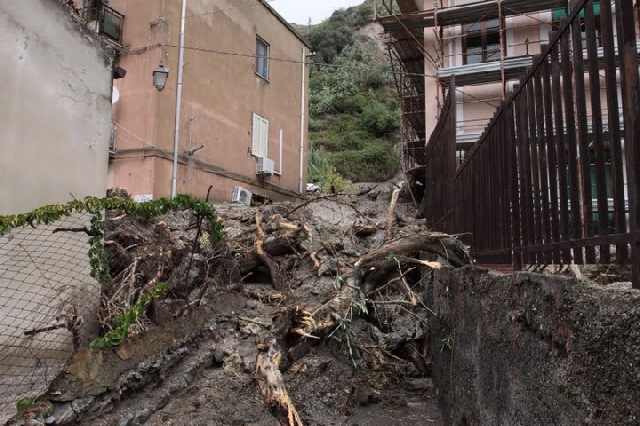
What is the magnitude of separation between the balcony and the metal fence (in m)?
11.3

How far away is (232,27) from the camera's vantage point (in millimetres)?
14961

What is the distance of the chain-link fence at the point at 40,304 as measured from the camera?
4711 millimetres

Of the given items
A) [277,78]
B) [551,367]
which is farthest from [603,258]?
[277,78]

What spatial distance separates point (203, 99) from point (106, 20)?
3.02m

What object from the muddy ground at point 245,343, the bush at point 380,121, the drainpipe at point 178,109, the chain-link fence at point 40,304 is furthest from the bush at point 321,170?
the chain-link fence at point 40,304

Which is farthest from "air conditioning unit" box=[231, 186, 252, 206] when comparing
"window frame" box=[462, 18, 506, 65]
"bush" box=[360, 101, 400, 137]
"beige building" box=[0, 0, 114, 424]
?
"bush" box=[360, 101, 400, 137]

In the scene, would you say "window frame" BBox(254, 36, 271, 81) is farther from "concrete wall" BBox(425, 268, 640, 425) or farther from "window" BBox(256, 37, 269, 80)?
"concrete wall" BBox(425, 268, 640, 425)

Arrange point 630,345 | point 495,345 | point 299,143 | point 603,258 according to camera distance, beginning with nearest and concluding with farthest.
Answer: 1. point 630,345
2. point 603,258
3. point 495,345
4. point 299,143

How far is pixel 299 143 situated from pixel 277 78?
8.73 ft

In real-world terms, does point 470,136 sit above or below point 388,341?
above

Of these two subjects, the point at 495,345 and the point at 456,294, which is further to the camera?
the point at 456,294

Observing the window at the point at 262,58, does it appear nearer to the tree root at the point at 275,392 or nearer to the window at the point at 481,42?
the window at the point at 481,42

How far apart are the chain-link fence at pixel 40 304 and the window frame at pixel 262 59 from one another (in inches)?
465

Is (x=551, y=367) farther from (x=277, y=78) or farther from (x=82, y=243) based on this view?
(x=277, y=78)
